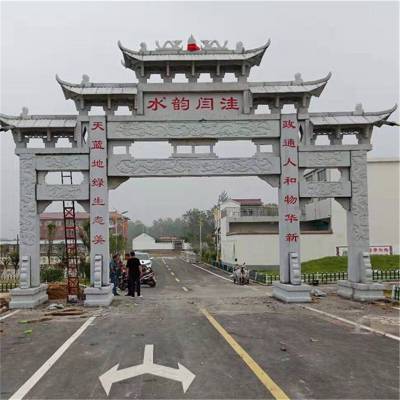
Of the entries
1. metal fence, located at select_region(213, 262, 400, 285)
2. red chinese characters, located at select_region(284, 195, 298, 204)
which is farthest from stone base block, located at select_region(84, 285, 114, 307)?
metal fence, located at select_region(213, 262, 400, 285)

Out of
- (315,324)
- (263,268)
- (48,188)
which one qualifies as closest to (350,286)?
(315,324)

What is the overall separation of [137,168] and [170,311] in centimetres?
430

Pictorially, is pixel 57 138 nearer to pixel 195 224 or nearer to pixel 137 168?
pixel 137 168

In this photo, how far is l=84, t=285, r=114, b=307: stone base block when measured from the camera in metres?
12.1

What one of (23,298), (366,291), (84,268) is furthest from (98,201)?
(84,268)

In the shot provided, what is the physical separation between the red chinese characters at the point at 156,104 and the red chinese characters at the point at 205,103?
1.03m

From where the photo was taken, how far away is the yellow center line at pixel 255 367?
487cm

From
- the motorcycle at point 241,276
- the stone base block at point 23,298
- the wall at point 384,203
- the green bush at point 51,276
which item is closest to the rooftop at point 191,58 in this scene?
the stone base block at point 23,298

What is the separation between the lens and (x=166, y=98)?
523 inches

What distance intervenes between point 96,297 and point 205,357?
6.47 metres

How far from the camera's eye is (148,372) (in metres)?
5.66

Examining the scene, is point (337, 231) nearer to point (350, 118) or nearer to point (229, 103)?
point (350, 118)

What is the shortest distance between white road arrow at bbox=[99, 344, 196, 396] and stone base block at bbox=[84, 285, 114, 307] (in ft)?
20.7

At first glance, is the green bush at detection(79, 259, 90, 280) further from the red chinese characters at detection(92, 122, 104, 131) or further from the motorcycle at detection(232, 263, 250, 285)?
the red chinese characters at detection(92, 122, 104, 131)
